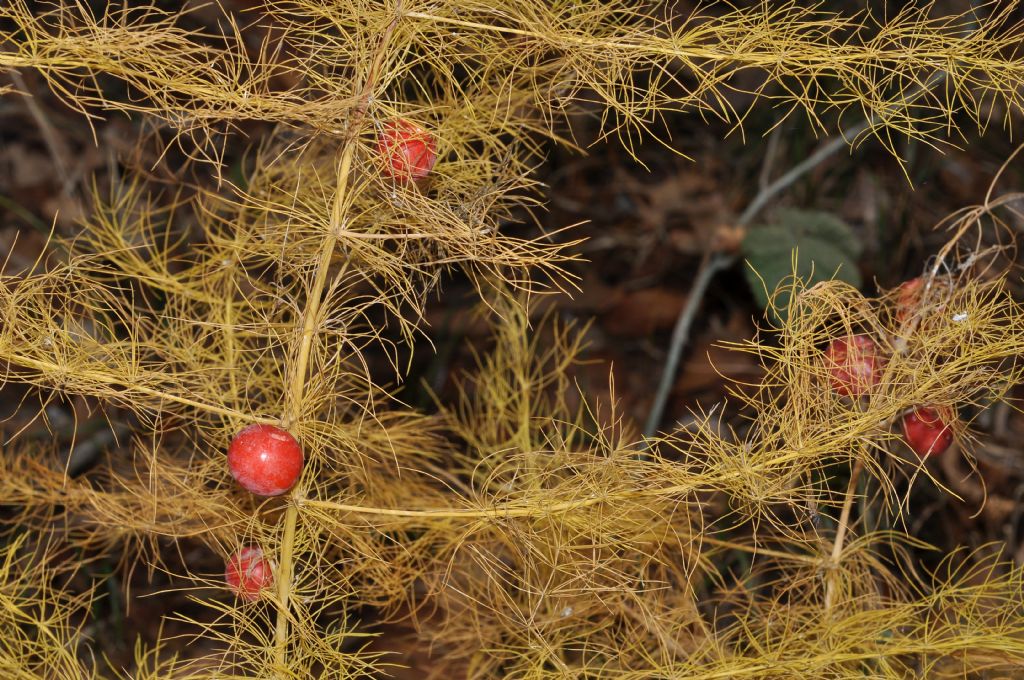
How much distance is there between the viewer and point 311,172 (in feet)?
2.08

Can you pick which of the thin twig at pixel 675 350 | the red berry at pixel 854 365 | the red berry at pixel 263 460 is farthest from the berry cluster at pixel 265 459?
→ the thin twig at pixel 675 350

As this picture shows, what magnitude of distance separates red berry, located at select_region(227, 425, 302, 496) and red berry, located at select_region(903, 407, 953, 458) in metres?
0.34

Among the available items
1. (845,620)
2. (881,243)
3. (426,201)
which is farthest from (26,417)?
(881,243)

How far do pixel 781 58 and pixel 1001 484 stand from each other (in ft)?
2.30

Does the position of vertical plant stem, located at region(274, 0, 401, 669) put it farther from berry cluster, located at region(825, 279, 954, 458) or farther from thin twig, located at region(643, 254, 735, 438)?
thin twig, located at region(643, 254, 735, 438)

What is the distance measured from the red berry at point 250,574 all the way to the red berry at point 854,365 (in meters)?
0.32

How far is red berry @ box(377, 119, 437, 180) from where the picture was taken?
49cm

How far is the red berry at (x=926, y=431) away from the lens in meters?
0.56

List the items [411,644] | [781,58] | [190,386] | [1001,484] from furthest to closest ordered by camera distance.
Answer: [1001,484] < [411,644] < [190,386] < [781,58]

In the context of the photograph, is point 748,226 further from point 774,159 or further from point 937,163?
point 937,163

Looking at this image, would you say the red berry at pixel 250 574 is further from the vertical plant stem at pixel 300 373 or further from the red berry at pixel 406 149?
the red berry at pixel 406 149

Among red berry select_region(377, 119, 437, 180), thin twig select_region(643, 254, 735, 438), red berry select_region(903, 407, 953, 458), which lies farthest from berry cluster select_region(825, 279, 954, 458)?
thin twig select_region(643, 254, 735, 438)

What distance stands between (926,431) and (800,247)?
535mm

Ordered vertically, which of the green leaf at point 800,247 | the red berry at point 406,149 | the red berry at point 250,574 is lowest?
the green leaf at point 800,247
